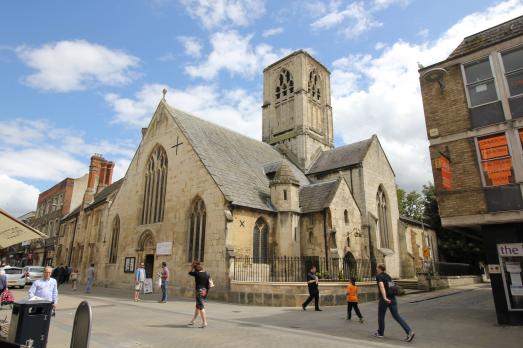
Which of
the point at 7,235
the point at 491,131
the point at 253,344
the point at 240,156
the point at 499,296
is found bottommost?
the point at 253,344

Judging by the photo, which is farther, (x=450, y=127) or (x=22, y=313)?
(x=450, y=127)

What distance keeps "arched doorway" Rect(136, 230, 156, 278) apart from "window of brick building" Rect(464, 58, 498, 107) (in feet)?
60.1

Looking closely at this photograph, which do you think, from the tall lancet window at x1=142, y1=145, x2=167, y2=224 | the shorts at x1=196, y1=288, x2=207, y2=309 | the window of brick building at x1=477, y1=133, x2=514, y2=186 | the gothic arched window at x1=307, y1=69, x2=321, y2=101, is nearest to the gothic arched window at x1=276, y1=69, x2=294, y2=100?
the gothic arched window at x1=307, y1=69, x2=321, y2=101

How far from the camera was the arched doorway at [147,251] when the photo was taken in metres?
21.6

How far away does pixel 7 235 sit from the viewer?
27.1 ft

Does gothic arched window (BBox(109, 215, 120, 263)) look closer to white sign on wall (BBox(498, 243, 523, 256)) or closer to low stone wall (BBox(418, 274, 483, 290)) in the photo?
low stone wall (BBox(418, 274, 483, 290))

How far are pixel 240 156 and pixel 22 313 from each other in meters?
Result: 19.4

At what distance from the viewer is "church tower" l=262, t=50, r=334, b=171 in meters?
31.1

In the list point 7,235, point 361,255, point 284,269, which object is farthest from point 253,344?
point 361,255

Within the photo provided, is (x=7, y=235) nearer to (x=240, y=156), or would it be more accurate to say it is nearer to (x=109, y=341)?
(x=109, y=341)

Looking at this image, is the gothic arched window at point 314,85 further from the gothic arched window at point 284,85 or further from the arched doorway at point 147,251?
the arched doorway at point 147,251

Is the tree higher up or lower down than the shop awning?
higher up

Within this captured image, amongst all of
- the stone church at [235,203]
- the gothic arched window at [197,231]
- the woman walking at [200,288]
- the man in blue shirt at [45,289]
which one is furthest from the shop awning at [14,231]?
the gothic arched window at [197,231]

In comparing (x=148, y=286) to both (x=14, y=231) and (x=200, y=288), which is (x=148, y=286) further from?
(x=14, y=231)
